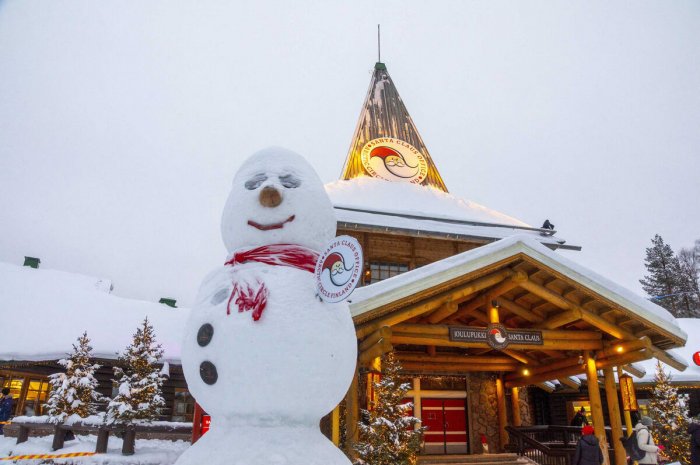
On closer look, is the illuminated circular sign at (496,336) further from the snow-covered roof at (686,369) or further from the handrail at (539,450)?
the snow-covered roof at (686,369)

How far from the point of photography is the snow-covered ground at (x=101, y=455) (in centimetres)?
972

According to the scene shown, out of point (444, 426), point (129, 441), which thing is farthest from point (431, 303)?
point (129, 441)

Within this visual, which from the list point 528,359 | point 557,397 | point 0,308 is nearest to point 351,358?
point 528,359

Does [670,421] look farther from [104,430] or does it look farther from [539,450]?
[104,430]

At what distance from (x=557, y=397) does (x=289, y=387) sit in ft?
53.0

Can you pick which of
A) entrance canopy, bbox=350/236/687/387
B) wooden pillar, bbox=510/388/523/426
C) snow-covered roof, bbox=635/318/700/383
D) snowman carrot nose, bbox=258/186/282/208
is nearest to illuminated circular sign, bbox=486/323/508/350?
entrance canopy, bbox=350/236/687/387

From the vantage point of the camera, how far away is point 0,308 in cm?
1652

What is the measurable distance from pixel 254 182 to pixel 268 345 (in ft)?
5.75

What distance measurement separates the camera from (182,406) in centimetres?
1625

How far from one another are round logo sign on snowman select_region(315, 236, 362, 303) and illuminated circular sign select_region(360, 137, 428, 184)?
12.7 metres

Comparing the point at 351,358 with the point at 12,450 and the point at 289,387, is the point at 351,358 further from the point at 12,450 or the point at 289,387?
the point at 12,450

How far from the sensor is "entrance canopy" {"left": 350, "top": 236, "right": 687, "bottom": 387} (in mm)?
7820

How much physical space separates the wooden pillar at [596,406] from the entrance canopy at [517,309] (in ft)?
0.80

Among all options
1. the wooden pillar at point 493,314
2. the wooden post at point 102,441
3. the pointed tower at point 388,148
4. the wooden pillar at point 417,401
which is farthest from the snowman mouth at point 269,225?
the pointed tower at point 388,148
